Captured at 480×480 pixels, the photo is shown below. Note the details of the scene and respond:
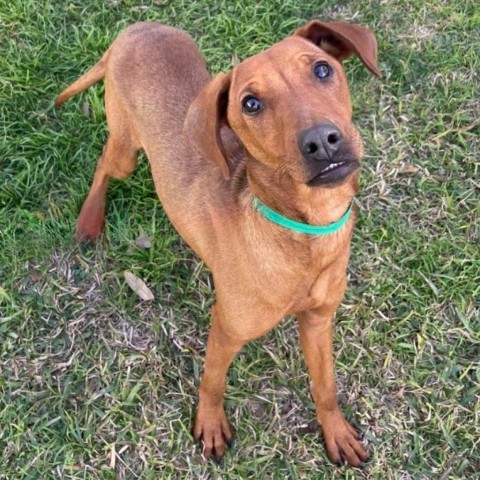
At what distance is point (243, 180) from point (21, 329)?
75.4 inches

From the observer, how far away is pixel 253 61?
10.5 feet

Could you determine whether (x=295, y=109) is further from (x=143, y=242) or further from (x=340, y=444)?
(x=143, y=242)

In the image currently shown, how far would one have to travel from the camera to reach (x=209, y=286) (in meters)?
4.70

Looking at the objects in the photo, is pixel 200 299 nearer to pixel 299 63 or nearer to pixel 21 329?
pixel 21 329

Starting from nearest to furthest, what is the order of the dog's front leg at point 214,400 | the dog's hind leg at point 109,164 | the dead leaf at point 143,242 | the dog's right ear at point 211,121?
1. the dog's right ear at point 211,121
2. the dog's front leg at point 214,400
3. the dog's hind leg at point 109,164
4. the dead leaf at point 143,242

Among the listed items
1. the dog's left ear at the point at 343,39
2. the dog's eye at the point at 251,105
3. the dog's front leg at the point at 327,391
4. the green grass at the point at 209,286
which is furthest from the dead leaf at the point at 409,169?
the dog's eye at the point at 251,105

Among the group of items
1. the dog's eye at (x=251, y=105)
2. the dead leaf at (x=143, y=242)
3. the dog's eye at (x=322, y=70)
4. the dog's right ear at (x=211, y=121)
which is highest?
the dog's eye at (x=322, y=70)

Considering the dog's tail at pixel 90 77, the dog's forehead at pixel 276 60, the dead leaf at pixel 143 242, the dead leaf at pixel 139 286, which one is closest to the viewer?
the dog's forehead at pixel 276 60

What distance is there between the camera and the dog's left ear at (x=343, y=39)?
3279mm

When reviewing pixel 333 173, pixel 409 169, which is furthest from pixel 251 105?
pixel 409 169

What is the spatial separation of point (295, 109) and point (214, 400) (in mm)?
A: 1859

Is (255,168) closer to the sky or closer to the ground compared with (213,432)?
closer to the sky

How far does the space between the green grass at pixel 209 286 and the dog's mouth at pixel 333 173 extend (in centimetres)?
177

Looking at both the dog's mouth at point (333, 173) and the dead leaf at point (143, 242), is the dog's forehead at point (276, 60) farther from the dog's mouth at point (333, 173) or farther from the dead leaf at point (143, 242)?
the dead leaf at point (143, 242)
